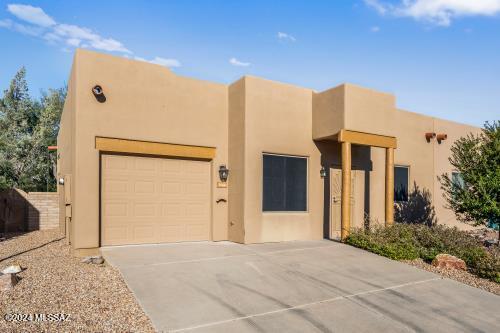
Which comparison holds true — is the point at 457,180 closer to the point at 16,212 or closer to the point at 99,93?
the point at 99,93

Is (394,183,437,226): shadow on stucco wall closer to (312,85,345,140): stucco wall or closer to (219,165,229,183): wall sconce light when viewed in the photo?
(312,85,345,140): stucco wall

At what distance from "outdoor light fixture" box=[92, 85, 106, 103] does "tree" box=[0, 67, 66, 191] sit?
15.2 meters

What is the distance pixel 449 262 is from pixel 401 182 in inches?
218

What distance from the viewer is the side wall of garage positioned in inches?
298

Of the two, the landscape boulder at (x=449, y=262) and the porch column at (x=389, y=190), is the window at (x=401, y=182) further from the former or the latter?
the landscape boulder at (x=449, y=262)

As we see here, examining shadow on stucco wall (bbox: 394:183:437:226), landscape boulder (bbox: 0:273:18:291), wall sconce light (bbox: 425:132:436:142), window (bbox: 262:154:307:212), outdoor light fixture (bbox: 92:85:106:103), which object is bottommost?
landscape boulder (bbox: 0:273:18:291)

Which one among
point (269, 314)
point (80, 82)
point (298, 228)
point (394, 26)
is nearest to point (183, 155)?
point (80, 82)

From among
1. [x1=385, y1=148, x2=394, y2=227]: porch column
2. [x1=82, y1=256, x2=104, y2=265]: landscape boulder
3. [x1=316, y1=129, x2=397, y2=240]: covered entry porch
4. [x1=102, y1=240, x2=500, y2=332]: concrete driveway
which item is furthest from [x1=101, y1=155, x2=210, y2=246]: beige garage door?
[x1=385, y1=148, x2=394, y2=227]: porch column

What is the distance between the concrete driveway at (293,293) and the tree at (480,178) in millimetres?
3245

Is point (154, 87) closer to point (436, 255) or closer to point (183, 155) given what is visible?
point (183, 155)

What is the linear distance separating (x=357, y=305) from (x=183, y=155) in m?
5.53

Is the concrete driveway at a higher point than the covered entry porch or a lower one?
lower

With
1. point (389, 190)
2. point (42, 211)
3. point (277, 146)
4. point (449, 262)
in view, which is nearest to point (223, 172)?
point (277, 146)

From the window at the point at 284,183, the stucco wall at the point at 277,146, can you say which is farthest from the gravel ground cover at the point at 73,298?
the window at the point at 284,183
